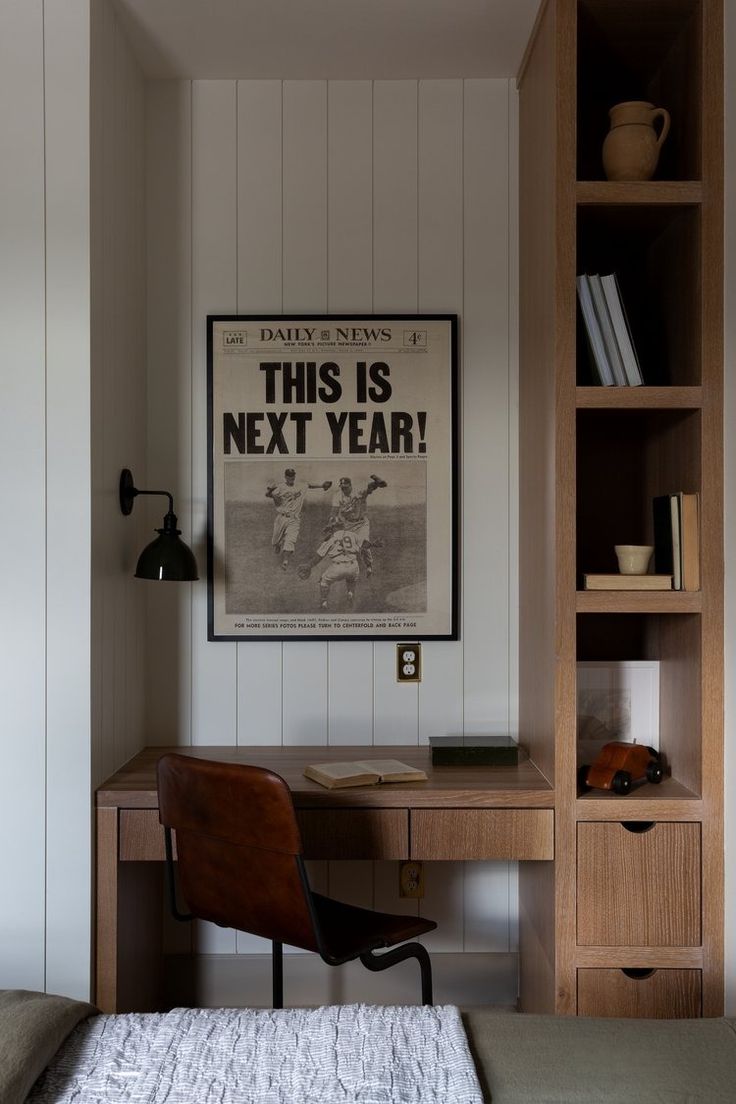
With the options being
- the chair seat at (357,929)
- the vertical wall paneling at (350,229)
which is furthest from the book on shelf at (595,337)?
the chair seat at (357,929)

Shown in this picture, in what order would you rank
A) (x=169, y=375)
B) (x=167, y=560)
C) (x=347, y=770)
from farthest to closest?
(x=169, y=375), (x=167, y=560), (x=347, y=770)

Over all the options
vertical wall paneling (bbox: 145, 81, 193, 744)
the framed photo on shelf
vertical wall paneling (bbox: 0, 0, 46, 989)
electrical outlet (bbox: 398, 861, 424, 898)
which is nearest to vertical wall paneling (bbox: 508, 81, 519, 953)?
the framed photo on shelf

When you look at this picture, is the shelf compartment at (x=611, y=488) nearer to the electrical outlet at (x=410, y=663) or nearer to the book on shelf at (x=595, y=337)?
the book on shelf at (x=595, y=337)

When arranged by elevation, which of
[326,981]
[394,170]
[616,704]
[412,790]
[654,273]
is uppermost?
[394,170]

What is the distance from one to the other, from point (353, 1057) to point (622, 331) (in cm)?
167

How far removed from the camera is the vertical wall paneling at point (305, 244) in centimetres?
273

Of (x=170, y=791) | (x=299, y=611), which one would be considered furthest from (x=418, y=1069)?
(x=299, y=611)

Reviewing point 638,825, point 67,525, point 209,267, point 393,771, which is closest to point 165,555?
point 67,525

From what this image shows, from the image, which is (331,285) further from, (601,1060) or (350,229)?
(601,1060)

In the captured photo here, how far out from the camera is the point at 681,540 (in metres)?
2.20

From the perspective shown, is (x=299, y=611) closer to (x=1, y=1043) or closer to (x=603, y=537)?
(x=603, y=537)

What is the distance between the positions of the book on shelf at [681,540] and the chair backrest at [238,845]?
1.06 m

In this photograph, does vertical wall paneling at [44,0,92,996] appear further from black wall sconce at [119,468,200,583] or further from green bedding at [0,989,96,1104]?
green bedding at [0,989,96,1104]

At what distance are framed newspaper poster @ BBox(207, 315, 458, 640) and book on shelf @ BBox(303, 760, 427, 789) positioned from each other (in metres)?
0.47
